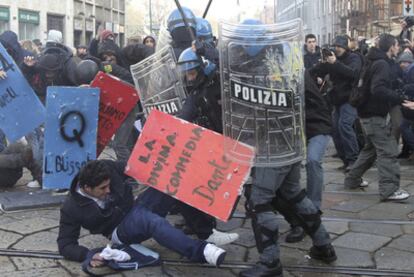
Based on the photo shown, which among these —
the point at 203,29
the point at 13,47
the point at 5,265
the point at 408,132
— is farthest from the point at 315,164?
the point at 13,47

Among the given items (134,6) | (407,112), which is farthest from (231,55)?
(134,6)

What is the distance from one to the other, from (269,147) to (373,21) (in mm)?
30747

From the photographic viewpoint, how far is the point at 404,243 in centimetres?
442

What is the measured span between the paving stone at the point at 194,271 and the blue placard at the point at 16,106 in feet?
7.10

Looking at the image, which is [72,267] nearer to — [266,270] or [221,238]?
[221,238]

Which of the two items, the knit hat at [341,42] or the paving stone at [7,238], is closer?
the paving stone at [7,238]

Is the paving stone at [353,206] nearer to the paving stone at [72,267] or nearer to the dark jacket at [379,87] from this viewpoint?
the dark jacket at [379,87]

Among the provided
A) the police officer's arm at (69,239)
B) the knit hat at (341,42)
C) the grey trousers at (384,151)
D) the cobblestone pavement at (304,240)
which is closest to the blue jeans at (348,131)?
the knit hat at (341,42)

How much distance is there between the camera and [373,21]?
32219mm

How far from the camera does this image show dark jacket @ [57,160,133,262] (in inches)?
155

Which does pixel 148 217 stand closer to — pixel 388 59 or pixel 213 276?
pixel 213 276

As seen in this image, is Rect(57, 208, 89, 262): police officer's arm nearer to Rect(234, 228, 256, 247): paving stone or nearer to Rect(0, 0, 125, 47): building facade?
Rect(234, 228, 256, 247): paving stone

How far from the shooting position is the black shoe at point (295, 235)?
4488 millimetres

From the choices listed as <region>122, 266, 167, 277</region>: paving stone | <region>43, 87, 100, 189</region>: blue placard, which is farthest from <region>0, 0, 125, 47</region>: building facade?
<region>122, 266, 167, 277</region>: paving stone
